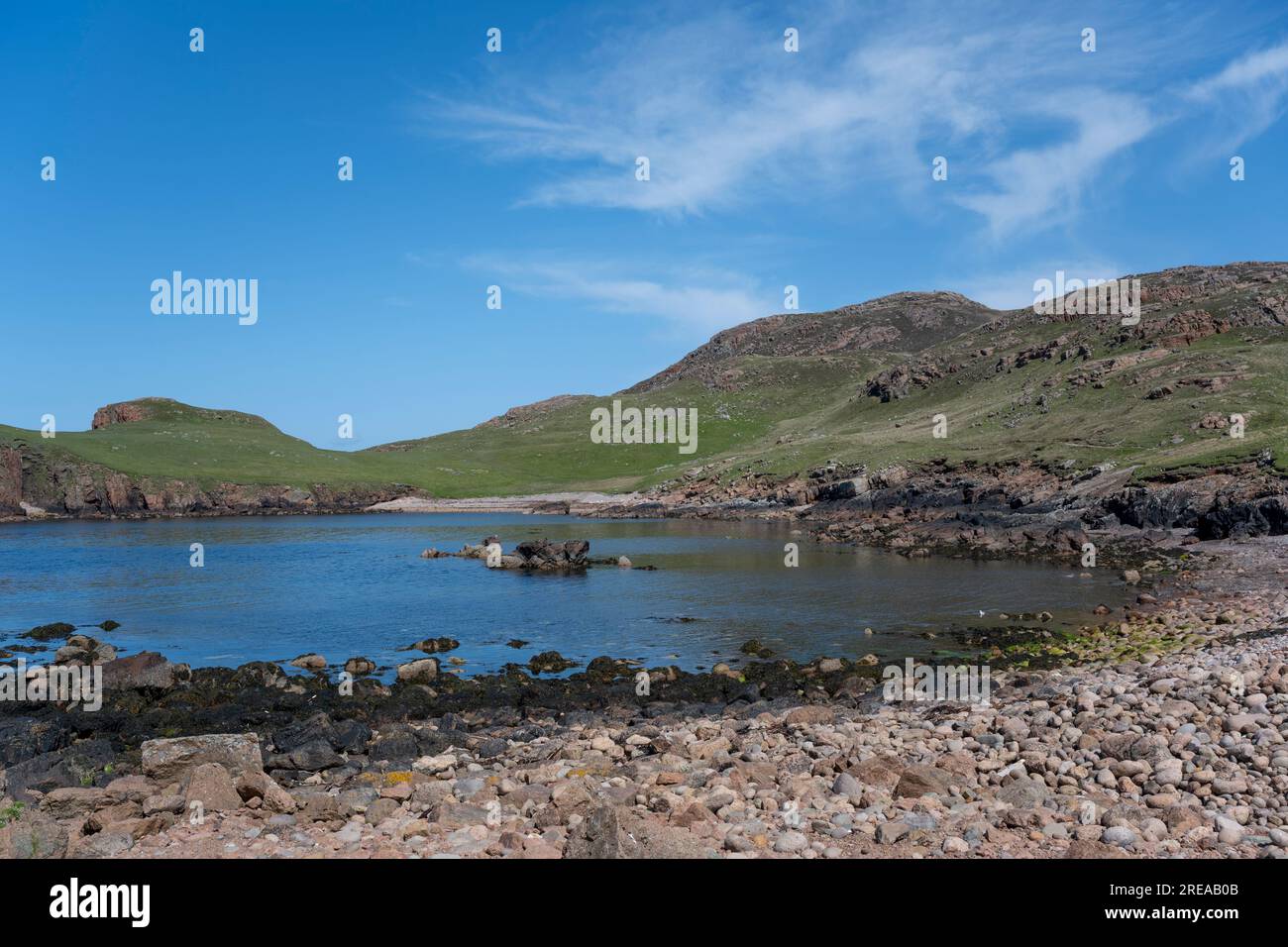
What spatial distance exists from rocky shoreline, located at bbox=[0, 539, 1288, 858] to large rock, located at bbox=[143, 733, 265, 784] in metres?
0.04

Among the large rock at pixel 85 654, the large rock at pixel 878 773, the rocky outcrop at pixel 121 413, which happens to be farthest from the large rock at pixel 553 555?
the rocky outcrop at pixel 121 413

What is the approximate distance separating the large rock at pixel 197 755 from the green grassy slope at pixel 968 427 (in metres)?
62.8

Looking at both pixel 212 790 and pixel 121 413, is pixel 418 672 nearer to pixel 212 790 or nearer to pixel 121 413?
pixel 212 790

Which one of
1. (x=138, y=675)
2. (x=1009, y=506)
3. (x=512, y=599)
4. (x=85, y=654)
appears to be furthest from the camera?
(x=1009, y=506)

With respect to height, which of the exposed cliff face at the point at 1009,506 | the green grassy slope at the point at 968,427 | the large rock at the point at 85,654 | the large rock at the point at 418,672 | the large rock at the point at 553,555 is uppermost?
the green grassy slope at the point at 968,427

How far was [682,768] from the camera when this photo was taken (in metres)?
14.1

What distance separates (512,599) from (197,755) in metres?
30.0

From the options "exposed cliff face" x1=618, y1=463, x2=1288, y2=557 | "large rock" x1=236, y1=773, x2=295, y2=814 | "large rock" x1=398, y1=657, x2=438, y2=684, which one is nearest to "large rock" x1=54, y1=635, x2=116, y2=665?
"large rock" x1=398, y1=657, x2=438, y2=684

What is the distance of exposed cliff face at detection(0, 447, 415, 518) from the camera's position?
108250 mm

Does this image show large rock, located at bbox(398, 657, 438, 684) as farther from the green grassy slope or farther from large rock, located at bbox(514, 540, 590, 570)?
the green grassy slope

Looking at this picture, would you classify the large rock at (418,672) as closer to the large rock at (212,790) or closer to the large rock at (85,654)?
the large rock at (85,654)

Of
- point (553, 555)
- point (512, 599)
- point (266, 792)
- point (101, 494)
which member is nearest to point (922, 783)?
point (266, 792)

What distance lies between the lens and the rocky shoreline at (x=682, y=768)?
1002 centimetres
